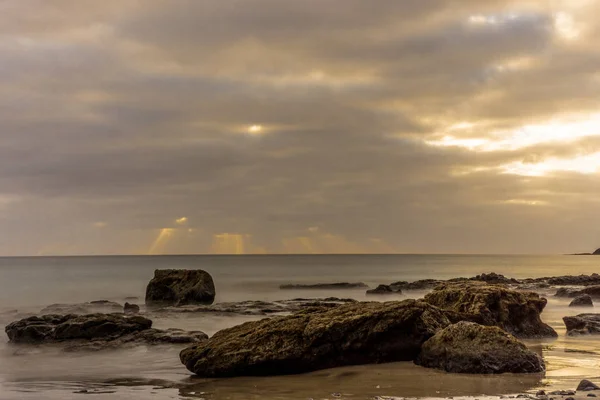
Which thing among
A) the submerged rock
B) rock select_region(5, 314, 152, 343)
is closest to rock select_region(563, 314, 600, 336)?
the submerged rock

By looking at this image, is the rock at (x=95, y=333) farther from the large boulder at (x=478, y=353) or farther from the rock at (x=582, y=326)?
the rock at (x=582, y=326)

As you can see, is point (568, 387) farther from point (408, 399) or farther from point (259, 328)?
point (259, 328)

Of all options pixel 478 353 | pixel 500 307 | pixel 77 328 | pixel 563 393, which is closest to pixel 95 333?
pixel 77 328

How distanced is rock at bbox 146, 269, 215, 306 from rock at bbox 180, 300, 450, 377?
2860 centimetres

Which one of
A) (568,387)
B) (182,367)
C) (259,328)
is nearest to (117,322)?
(182,367)

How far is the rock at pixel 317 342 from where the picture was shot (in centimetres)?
1378

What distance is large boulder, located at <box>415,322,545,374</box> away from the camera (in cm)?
1311

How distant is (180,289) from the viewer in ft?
145

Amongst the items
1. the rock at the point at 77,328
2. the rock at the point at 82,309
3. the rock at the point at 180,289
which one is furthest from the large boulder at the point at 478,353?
the rock at the point at 180,289

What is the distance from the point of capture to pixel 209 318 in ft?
101

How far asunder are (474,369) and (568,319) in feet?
32.2

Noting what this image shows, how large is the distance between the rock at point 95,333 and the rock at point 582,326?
12.5 m

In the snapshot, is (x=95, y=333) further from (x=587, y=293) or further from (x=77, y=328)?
(x=587, y=293)

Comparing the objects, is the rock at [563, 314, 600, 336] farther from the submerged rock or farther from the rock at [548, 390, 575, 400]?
the rock at [548, 390, 575, 400]
